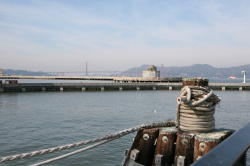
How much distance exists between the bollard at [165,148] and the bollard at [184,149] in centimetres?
18

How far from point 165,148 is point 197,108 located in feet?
4.30

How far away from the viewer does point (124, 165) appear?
6.82m

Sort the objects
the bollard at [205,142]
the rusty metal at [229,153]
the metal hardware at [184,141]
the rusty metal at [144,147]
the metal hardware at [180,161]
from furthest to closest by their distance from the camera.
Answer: the rusty metal at [144,147], the metal hardware at [184,141], the metal hardware at [180,161], the bollard at [205,142], the rusty metal at [229,153]

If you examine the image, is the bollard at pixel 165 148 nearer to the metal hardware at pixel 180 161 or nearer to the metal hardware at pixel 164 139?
the metal hardware at pixel 164 139

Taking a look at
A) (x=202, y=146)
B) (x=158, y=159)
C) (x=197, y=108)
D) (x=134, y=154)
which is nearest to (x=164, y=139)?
(x=158, y=159)

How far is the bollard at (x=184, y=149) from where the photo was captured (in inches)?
245

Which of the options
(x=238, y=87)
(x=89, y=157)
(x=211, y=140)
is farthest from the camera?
(x=238, y=87)

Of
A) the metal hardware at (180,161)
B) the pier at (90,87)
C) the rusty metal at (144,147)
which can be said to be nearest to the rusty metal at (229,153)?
the metal hardware at (180,161)

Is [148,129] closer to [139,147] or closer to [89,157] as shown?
[139,147]

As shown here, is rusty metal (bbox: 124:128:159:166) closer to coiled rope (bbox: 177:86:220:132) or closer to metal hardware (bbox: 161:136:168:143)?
metal hardware (bbox: 161:136:168:143)

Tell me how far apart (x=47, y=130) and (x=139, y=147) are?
62.4 feet

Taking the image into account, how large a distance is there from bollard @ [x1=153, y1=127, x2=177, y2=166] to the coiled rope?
467 mm

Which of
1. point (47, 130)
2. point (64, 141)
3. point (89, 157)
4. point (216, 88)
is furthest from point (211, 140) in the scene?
point (216, 88)

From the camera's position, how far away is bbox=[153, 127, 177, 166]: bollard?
649cm
